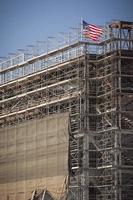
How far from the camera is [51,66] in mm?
73375

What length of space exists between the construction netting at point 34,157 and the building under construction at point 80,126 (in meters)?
0.09

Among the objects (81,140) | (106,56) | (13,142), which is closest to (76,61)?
(106,56)

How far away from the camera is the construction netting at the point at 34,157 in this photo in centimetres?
6944

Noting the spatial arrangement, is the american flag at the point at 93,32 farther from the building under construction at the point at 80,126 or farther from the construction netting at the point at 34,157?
the construction netting at the point at 34,157

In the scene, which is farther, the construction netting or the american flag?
the construction netting

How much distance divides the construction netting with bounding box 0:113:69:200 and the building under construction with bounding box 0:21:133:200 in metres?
0.09

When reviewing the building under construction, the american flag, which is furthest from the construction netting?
the american flag

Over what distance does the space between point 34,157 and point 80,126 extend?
7831 mm

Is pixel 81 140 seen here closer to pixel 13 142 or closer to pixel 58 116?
pixel 58 116

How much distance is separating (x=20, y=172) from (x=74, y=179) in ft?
29.8

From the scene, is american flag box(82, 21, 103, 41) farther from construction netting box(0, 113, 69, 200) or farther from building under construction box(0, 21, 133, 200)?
construction netting box(0, 113, 69, 200)

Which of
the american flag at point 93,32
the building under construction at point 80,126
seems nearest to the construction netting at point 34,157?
the building under construction at point 80,126

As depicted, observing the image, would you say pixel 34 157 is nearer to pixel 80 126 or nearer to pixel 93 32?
pixel 80 126

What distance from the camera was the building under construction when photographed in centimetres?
6606
